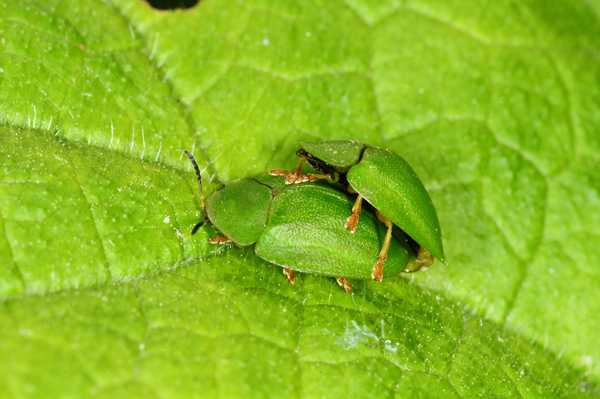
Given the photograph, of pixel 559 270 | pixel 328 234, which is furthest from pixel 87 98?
pixel 559 270

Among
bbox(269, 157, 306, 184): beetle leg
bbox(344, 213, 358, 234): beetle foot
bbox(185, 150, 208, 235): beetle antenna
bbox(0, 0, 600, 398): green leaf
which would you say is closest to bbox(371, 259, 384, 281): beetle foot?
bbox(0, 0, 600, 398): green leaf

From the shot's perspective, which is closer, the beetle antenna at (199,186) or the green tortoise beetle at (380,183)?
the beetle antenna at (199,186)

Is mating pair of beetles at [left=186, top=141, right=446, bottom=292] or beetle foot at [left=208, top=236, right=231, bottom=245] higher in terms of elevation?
mating pair of beetles at [left=186, top=141, right=446, bottom=292]

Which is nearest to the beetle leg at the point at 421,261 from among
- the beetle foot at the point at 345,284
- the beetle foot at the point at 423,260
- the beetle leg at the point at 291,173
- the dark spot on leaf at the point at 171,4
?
the beetle foot at the point at 423,260

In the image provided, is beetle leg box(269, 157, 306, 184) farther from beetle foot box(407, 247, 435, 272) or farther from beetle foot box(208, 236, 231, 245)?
beetle foot box(407, 247, 435, 272)

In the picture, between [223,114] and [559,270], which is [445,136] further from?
[223,114]

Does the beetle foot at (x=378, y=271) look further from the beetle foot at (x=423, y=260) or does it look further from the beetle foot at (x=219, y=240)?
the beetle foot at (x=219, y=240)
